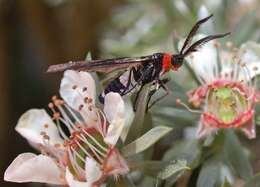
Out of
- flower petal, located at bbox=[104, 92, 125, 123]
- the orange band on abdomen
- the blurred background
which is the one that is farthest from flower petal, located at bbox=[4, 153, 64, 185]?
the blurred background

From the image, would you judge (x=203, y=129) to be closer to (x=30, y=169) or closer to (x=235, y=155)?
(x=235, y=155)

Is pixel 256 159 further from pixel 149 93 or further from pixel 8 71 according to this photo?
pixel 8 71

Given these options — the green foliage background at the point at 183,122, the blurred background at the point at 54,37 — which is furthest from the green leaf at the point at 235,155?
the blurred background at the point at 54,37

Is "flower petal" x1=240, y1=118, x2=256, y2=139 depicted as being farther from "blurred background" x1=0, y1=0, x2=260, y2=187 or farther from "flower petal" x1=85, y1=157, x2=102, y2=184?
"blurred background" x1=0, y1=0, x2=260, y2=187

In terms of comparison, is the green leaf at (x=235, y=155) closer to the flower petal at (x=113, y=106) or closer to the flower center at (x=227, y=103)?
the flower center at (x=227, y=103)

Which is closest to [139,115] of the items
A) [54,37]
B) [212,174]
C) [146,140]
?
[146,140]

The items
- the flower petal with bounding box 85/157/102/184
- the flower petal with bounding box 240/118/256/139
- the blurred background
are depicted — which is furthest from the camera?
the blurred background

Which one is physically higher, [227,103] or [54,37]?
[54,37]
